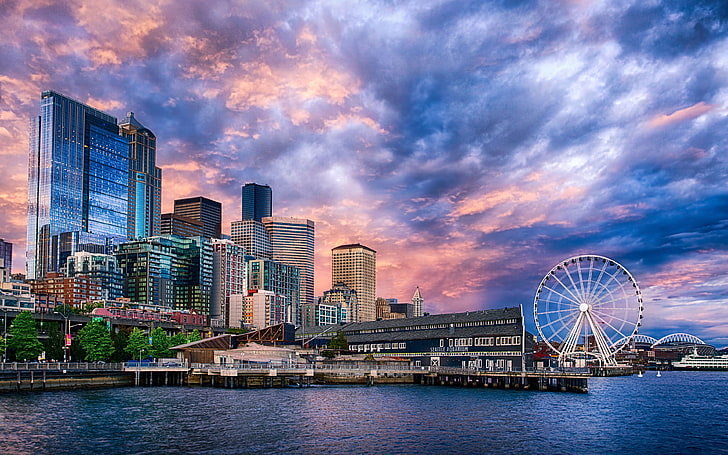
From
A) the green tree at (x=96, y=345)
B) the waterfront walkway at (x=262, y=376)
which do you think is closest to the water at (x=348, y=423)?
the waterfront walkway at (x=262, y=376)

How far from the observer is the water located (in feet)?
213

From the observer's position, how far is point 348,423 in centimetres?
8050

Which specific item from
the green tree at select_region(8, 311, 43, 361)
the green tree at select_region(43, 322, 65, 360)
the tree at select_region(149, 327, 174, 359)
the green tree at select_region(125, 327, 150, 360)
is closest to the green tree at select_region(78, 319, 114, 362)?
the green tree at select_region(43, 322, 65, 360)

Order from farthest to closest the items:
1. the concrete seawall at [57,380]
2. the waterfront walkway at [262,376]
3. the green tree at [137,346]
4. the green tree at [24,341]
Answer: the green tree at [137,346] → the green tree at [24,341] → the waterfront walkway at [262,376] → the concrete seawall at [57,380]

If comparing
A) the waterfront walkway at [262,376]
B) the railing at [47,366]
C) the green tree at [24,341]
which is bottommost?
the waterfront walkway at [262,376]

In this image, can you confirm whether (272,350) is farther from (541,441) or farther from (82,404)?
(541,441)

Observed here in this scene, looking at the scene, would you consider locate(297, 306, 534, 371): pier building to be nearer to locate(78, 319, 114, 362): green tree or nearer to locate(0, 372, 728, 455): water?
locate(0, 372, 728, 455): water

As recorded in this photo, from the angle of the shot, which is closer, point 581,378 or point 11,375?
point 11,375

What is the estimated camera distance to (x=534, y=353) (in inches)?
6275

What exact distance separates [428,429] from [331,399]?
36.7m

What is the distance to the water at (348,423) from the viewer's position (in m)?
65.0

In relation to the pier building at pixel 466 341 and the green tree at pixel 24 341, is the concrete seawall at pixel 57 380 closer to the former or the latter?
the green tree at pixel 24 341

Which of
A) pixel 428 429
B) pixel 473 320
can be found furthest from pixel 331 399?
pixel 473 320

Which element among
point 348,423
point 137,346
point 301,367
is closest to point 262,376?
point 301,367
